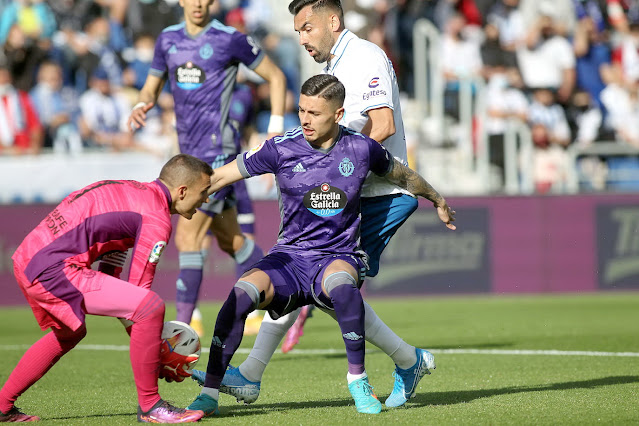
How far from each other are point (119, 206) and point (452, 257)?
991 centimetres

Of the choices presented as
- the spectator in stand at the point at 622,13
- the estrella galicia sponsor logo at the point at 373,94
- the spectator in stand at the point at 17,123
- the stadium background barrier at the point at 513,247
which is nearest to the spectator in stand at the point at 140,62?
the spectator in stand at the point at 17,123

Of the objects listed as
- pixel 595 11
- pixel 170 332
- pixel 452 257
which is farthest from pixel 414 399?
pixel 595 11

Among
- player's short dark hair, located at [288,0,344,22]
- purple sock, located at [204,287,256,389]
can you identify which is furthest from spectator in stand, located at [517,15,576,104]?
purple sock, located at [204,287,256,389]

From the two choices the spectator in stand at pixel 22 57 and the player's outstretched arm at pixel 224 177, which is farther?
the spectator in stand at pixel 22 57

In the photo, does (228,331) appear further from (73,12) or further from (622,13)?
(622,13)

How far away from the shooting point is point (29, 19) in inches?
668

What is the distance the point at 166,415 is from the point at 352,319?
1.08 m

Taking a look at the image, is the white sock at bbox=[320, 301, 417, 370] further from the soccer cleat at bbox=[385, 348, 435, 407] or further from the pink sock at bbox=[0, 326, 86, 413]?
the pink sock at bbox=[0, 326, 86, 413]

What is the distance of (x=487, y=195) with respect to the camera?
14789mm

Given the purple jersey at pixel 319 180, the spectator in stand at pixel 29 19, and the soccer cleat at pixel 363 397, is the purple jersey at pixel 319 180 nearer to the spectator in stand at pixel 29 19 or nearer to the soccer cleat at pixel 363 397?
the soccer cleat at pixel 363 397

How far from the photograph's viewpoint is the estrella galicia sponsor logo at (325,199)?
561cm

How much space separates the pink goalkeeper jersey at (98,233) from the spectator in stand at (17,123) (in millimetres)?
10278

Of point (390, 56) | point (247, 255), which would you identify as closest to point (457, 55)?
point (390, 56)

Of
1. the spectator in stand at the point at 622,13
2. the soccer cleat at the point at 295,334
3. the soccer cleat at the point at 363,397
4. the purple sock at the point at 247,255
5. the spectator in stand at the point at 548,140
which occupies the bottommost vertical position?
the spectator in stand at the point at 548,140
